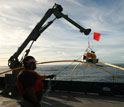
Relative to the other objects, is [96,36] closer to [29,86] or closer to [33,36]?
[33,36]

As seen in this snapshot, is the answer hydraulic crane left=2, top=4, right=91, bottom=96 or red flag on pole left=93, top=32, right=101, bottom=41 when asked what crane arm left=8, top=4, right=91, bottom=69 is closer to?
hydraulic crane left=2, top=4, right=91, bottom=96

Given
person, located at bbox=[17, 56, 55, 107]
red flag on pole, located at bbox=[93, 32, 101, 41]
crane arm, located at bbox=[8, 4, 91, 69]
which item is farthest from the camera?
crane arm, located at bbox=[8, 4, 91, 69]

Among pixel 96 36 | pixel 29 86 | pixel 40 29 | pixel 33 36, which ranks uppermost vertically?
pixel 40 29

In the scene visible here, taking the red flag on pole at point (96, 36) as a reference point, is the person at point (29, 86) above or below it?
below

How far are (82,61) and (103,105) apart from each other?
10.1ft

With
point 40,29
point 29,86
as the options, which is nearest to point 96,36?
point 40,29

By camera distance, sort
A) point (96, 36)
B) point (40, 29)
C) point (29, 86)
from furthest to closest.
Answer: point (40, 29)
point (96, 36)
point (29, 86)

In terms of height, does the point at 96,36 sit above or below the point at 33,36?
below

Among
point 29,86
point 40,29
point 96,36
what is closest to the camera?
point 29,86

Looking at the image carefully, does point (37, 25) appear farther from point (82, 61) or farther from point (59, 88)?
point (59, 88)

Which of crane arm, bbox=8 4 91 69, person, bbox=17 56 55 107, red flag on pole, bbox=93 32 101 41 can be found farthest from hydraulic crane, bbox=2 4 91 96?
person, bbox=17 56 55 107

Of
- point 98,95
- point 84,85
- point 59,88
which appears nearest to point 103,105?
point 98,95

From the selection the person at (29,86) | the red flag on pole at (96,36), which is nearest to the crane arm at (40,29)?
the red flag on pole at (96,36)

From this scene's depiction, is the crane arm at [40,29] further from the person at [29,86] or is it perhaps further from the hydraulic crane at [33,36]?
the person at [29,86]
